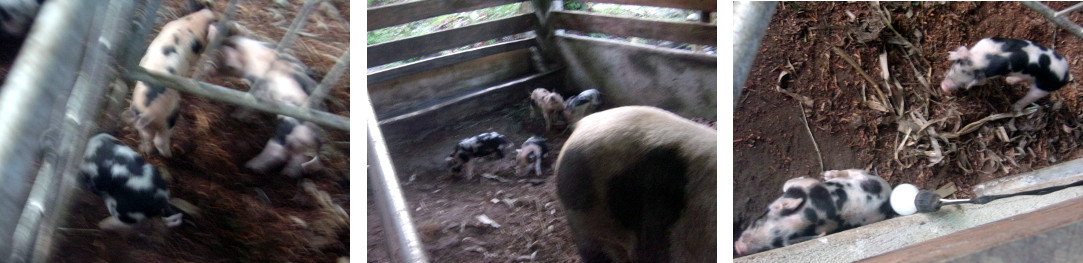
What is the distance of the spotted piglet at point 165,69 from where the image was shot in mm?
1188

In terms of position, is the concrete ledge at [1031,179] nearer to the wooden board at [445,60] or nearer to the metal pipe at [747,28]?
the metal pipe at [747,28]

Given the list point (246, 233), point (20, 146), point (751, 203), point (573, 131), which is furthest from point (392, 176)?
point (751, 203)

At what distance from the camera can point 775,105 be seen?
7.87ft

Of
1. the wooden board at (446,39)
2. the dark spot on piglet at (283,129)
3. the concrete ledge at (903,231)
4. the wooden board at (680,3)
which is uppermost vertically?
the wooden board at (680,3)

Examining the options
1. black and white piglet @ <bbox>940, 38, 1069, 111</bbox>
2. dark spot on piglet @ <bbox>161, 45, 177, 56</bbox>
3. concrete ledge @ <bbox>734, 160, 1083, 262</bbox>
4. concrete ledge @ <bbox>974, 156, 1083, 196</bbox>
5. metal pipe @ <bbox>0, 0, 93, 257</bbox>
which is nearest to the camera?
metal pipe @ <bbox>0, 0, 93, 257</bbox>

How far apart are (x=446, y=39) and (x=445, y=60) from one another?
0.16 feet

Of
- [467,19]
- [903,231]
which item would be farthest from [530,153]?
[903,231]

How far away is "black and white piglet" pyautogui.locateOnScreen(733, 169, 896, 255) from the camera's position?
2.26m

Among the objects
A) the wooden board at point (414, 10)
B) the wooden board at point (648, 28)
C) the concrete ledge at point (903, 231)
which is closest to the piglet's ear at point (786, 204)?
the concrete ledge at point (903, 231)

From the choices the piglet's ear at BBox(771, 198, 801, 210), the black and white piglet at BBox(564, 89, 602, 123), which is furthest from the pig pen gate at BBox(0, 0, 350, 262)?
the piglet's ear at BBox(771, 198, 801, 210)

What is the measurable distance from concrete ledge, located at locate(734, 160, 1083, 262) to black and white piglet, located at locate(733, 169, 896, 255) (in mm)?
286

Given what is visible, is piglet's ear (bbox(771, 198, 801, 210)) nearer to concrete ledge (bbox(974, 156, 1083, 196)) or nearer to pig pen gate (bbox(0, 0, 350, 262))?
concrete ledge (bbox(974, 156, 1083, 196))

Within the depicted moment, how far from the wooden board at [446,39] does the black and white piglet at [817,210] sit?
1367 millimetres

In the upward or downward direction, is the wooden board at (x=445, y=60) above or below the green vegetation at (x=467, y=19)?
below
